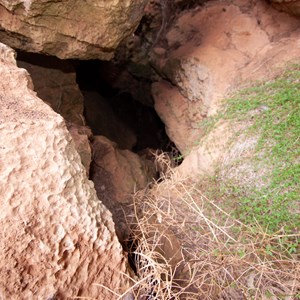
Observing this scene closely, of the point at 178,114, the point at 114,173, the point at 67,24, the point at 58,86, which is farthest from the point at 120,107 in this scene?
the point at 67,24

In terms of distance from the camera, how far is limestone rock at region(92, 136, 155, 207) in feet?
11.5

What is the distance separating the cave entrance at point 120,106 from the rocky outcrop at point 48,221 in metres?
3.15

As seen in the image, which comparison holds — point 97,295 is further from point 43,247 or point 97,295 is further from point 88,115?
point 88,115

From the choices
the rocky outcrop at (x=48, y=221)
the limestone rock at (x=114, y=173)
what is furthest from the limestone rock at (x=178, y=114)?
the rocky outcrop at (x=48, y=221)

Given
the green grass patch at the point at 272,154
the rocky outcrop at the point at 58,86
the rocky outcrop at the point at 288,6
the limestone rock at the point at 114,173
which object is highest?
the rocky outcrop at the point at 288,6

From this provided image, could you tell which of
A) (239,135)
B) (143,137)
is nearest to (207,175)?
(239,135)

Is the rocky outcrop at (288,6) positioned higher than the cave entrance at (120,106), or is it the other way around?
the rocky outcrop at (288,6)

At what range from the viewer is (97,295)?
5.99ft

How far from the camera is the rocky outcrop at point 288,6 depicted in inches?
135

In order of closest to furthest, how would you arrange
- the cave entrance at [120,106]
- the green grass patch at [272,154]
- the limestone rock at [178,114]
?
the green grass patch at [272,154] → the limestone rock at [178,114] → the cave entrance at [120,106]

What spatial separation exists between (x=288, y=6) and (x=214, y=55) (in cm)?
100

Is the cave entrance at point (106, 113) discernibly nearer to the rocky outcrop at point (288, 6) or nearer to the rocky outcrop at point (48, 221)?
the rocky outcrop at point (48, 221)

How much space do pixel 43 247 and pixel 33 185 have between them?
0.36 m

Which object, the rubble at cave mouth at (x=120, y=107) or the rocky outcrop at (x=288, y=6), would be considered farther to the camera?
the rubble at cave mouth at (x=120, y=107)
